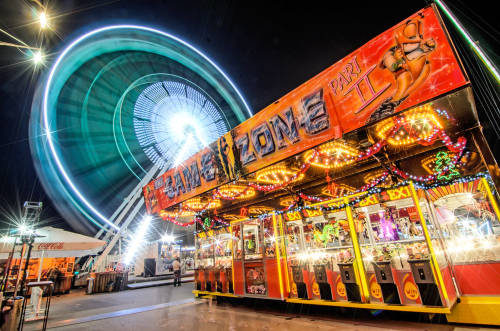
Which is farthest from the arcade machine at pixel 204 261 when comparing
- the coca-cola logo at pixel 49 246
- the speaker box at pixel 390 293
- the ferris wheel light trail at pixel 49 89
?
the ferris wheel light trail at pixel 49 89

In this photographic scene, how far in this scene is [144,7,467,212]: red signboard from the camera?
2.92 meters

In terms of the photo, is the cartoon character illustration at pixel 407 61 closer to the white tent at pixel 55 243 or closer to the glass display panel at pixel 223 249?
the glass display panel at pixel 223 249

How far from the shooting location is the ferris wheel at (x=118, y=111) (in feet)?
32.1

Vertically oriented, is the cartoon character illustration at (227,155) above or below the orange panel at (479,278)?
above

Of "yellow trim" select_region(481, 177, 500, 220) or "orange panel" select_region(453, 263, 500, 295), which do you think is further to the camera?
"yellow trim" select_region(481, 177, 500, 220)

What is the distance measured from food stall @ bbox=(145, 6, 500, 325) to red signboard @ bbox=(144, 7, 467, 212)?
2cm

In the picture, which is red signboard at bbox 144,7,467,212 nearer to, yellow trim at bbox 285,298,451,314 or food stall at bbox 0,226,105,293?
yellow trim at bbox 285,298,451,314

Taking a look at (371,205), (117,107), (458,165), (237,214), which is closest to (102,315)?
(237,214)

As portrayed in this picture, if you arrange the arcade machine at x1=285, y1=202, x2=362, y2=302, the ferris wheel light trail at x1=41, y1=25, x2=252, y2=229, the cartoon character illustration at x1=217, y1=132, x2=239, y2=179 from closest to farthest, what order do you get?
the arcade machine at x1=285, y1=202, x2=362, y2=302 < the cartoon character illustration at x1=217, y1=132, x2=239, y2=179 < the ferris wheel light trail at x1=41, y1=25, x2=252, y2=229

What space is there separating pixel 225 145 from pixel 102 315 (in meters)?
6.08

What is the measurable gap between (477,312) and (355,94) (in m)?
4.41

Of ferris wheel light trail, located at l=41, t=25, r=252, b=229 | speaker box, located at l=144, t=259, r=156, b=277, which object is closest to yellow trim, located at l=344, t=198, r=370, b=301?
ferris wheel light trail, located at l=41, t=25, r=252, b=229

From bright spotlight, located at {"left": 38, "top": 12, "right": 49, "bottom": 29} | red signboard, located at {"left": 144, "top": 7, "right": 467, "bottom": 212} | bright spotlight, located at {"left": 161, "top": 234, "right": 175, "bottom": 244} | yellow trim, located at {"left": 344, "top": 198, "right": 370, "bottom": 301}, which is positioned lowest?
yellow trim, located at {"left": 344, "top": 198, "right": 370, "bottom": 301}

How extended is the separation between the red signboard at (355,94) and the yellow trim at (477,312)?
382 cm
